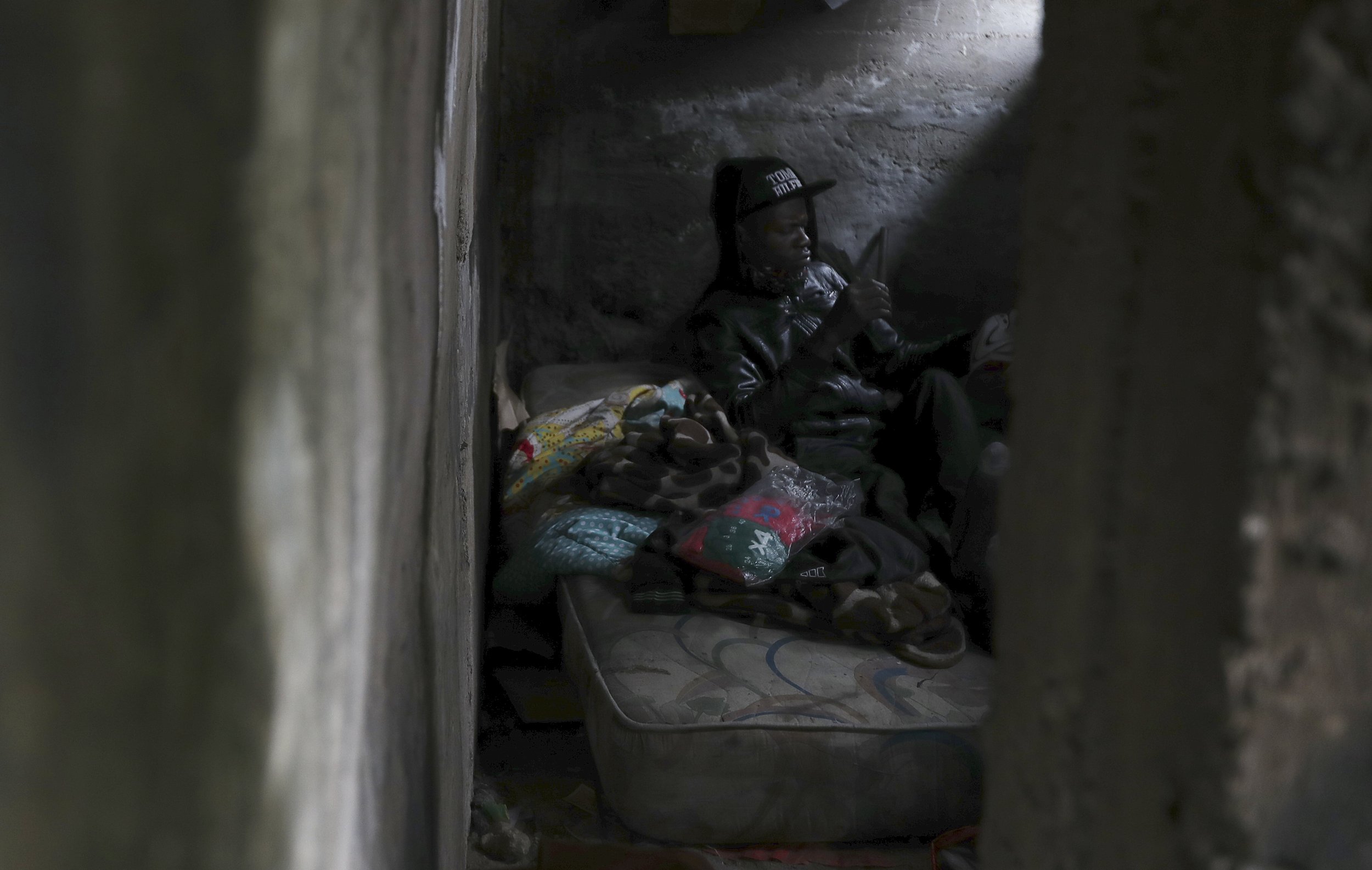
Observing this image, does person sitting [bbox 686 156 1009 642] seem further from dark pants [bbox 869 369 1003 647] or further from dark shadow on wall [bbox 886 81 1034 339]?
dark shadow on wall [bbox 886 81 1034 339]

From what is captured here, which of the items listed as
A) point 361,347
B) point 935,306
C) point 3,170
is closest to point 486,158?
point 935,306

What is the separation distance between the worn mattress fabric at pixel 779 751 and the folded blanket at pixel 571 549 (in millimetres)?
378

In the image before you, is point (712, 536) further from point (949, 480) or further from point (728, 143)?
point (728, 143)

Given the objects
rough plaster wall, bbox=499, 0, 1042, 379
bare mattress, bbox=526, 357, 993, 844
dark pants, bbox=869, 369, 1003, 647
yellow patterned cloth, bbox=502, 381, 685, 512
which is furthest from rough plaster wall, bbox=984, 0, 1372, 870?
rough plaster wall, bbox=499, 0, 1042, 379

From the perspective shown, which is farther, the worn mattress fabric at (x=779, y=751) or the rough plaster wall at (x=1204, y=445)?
the worn mattress fabric at (x=779, y=751)

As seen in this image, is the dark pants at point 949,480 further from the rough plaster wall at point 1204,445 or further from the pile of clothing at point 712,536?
the rough plaster wall at point 1204,445

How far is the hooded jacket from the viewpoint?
8.18 feet

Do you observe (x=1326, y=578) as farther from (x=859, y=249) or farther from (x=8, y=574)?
(x=859, y=249)

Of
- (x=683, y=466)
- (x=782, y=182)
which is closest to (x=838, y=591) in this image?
(x=683, y=466)

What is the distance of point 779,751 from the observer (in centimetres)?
143

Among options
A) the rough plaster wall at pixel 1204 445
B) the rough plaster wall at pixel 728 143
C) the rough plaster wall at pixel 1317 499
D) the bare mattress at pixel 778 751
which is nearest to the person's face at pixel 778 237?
the rough plaster wall at pixel 728 143

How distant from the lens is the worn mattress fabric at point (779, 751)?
1.43 meters

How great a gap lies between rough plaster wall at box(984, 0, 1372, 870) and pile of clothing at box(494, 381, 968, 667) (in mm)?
1314

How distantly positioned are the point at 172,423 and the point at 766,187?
2587mm
